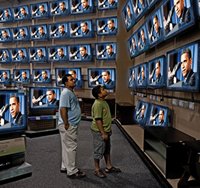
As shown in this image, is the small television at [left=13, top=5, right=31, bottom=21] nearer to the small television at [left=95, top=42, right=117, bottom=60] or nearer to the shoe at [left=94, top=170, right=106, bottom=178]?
the small television at [left=95, top=42, right=117, bottom=60]

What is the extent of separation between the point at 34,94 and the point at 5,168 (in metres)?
4.00

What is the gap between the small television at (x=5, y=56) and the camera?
11.4 m

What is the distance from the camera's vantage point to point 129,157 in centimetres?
474

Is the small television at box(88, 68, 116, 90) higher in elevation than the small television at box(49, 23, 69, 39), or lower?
lower

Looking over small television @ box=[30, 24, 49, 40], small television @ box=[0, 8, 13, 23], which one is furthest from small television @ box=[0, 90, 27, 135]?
small television @ box=[0, 8, 13, 23]

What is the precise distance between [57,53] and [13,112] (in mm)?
7834

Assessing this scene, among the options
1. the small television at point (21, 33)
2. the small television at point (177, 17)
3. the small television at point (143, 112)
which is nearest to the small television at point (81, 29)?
the small television at point (21, 33)

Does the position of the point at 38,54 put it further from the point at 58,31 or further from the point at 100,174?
the point at 100,174

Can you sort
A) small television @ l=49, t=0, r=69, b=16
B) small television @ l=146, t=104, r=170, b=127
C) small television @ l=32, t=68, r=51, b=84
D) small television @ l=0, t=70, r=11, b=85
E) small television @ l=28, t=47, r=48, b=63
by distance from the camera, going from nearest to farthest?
small television @ l=146, t=104, r=170, b=127, small television @ l=49, t=0, r=69, b=16, small television @ l=32, t=68, r=51, b=84, small television @ l=28, t=47, r=48, b=63, small television @ l=0, t=70, r=11, b=85

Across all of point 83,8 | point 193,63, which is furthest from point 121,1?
point 193,63

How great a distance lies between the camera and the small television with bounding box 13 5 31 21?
35.5 feet

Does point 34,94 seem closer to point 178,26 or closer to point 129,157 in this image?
point 129,157

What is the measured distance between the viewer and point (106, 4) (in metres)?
8.78

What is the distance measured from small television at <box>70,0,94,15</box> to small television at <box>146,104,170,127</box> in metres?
5.30
